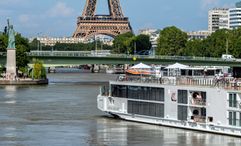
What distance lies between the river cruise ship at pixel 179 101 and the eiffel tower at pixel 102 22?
5618 inches

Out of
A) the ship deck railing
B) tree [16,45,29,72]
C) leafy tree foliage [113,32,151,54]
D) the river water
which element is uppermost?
leafy tree foliage [113,32,151,54]

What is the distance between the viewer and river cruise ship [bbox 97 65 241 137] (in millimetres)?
31031

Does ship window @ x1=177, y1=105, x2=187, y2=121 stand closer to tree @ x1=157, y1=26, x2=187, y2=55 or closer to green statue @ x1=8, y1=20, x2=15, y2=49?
green statue @ x1=8, y1=20, x2=15, y2=49

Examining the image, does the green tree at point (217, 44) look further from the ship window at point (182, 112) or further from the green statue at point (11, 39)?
the ship window at point (182, 112)

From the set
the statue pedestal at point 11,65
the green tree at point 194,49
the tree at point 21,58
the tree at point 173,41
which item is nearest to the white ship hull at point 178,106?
the statue pedestal at point 11,65

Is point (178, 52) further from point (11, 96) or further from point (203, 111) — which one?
point (203, 111)

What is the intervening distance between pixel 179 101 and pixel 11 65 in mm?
49249

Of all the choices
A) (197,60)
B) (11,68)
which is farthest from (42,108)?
(197,60)

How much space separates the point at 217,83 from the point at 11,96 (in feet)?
94.1

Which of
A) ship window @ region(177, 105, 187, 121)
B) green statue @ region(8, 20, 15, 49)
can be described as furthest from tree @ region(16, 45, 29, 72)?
ship window @ region(177, 105, 187, 121)

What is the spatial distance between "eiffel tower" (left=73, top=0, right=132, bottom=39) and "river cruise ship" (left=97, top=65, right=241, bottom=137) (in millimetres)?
142697

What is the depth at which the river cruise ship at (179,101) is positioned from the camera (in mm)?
31031

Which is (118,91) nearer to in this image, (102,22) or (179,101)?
(179,101)

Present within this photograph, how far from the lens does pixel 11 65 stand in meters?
80.8
